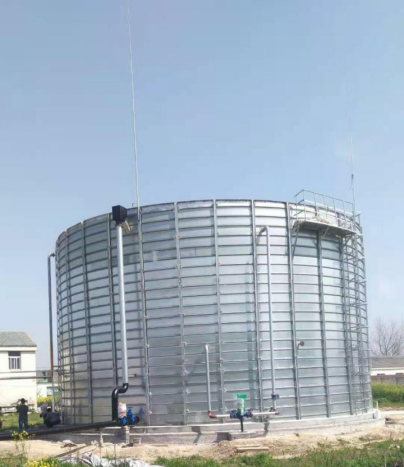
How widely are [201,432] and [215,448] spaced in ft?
3.86

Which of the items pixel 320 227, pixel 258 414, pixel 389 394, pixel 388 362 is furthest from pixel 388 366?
pixel 258 414

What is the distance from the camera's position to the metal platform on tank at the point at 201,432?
22359 millimetres

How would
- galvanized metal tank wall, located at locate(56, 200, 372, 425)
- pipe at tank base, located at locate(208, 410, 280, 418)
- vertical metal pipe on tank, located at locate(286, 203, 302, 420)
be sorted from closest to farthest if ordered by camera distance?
pipe at tank base, located at locate(208, 410, 280, 418) < galvanized metal tank wall, located at locate(56, 200, 372, 425) < vertical metal pipe on tank, located at locate(286, 203, 302, 420)

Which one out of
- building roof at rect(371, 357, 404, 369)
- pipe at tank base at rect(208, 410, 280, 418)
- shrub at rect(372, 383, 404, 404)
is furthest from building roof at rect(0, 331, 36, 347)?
building roof at rect(371, 357, 404, 369)

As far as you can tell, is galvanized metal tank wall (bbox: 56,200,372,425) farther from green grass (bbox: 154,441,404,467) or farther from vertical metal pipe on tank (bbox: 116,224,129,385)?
green grass (bbox: 154,441,404,467)

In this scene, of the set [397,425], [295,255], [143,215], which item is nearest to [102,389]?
[143,215]

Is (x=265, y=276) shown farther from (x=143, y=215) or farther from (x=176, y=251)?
(x=143, y=215)

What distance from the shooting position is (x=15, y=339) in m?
57.8

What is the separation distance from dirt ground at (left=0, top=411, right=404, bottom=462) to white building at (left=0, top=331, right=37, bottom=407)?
1280 inches

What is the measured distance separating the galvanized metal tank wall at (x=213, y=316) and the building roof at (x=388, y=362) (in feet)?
187

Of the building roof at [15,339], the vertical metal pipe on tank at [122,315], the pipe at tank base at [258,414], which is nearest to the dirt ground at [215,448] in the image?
the pipe at tank base at [258,414]

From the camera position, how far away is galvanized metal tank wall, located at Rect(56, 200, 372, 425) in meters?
23.6

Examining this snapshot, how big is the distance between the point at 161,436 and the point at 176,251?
6635 mm

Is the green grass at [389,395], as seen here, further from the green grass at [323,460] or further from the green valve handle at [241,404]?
the green grass at [323,460]
